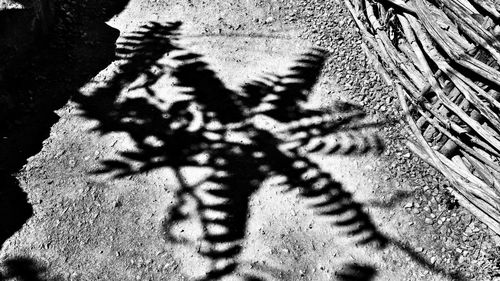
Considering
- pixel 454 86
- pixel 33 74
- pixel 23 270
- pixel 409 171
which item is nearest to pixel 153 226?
pixel 23 270

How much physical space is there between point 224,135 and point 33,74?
2406mm

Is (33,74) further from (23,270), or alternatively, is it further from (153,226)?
(153,226)

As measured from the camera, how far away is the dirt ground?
12.5 ft

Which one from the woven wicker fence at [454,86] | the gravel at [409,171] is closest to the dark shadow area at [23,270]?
the gravel at [409,171]

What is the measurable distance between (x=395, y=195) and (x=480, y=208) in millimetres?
764

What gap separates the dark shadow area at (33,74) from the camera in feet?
13.9

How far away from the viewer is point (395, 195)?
4.23 metres

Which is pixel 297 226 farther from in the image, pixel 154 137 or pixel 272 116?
pixel 154 137

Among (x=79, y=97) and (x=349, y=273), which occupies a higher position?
(x=79, y=97)

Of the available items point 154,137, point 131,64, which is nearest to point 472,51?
point 154,137

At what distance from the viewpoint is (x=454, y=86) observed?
12.8 ft

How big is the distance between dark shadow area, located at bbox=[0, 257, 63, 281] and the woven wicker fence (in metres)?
3.81

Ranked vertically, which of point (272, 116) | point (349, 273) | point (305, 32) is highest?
point (305, 32)

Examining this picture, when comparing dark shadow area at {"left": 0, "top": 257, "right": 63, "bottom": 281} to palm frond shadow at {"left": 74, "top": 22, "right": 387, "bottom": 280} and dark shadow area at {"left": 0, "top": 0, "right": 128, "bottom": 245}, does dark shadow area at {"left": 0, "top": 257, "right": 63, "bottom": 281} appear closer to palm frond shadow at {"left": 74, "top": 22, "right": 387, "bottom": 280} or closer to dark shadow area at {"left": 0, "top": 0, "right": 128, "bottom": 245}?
dark shadow area at {"left": 0, "top": 0, "right": 128, "bottom": 245}
